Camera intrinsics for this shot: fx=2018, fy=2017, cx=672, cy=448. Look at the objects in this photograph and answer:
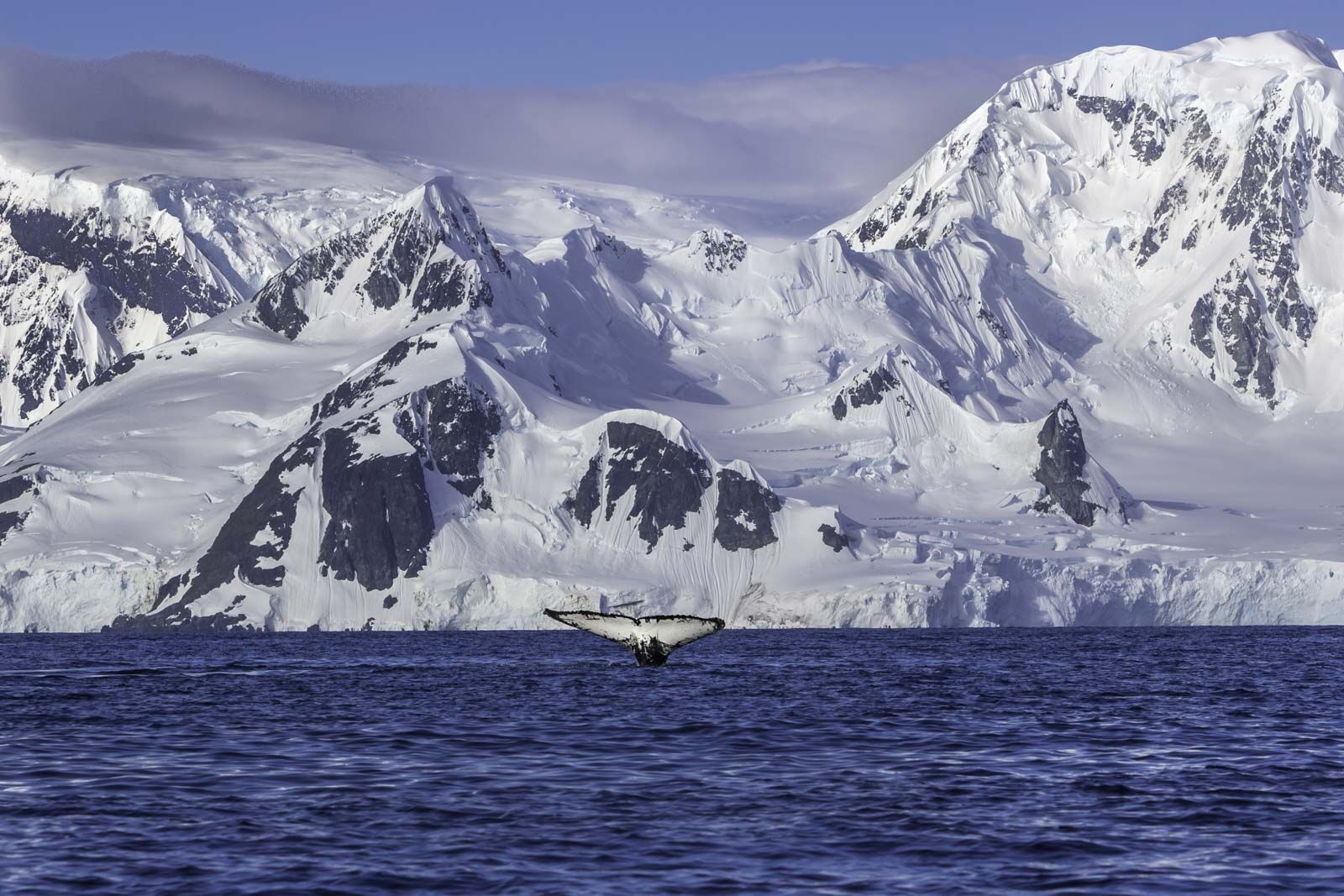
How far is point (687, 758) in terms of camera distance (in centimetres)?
7525

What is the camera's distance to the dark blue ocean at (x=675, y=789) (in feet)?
170

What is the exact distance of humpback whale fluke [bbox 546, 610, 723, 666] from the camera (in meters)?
133

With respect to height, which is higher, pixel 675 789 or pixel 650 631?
pixel 650 631

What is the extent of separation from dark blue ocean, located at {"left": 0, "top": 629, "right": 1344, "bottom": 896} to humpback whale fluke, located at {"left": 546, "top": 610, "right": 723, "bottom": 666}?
1406 cm

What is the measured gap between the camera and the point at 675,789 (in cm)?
6631

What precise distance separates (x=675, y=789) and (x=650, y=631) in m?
72.0

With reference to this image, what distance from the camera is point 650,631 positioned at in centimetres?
13825

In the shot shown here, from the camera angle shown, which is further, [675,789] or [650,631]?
[650,631]

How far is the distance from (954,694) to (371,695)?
32347 mm

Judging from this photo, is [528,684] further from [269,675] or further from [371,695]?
[269,675]

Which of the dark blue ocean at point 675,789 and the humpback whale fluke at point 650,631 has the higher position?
the humpback whale fluke at point 650,631

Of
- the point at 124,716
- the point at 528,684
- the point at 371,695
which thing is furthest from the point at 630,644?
the point at 124,716

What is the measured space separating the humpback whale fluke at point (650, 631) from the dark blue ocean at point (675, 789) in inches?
554

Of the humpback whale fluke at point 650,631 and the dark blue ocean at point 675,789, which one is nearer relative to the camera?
the dark blue ocean at point 675,789
